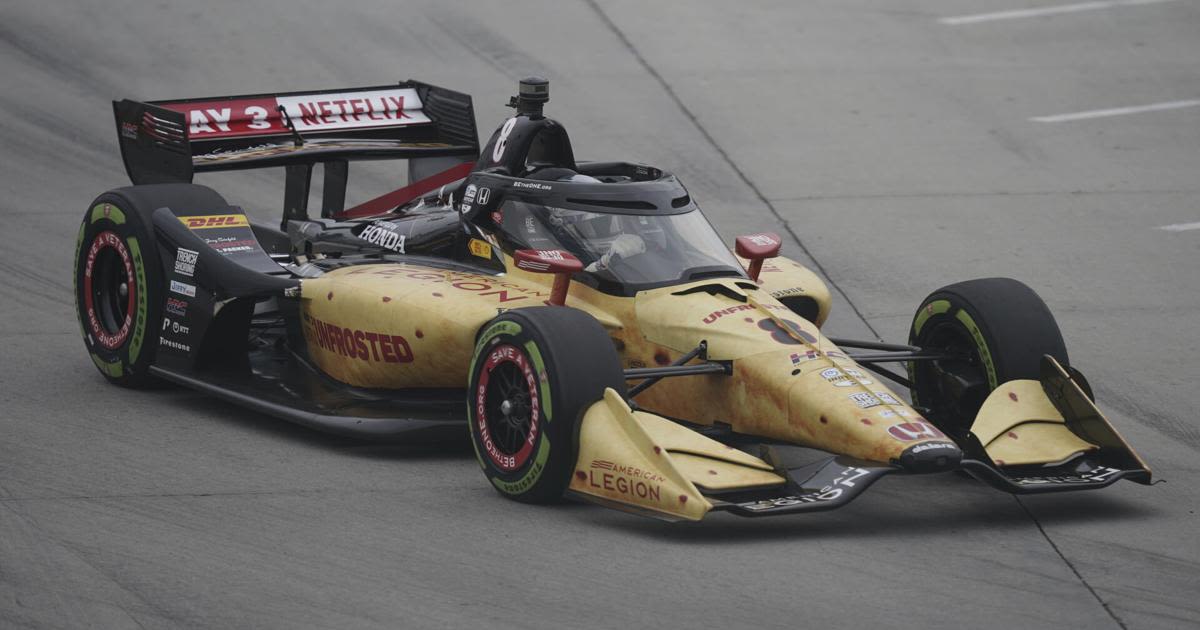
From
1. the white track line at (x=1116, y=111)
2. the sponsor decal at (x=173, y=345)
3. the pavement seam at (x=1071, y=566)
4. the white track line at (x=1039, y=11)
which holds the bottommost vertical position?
the sponsor decal at (x=173, y=345)

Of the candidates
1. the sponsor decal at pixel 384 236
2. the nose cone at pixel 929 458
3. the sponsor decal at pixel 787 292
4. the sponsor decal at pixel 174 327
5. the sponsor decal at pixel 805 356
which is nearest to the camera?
the nose cone at pixel 929 458

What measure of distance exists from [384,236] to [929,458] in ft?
12.7

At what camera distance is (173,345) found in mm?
10039

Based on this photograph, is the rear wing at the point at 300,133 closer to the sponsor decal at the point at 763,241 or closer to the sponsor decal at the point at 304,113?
the sponsor decal at the point at 304,113

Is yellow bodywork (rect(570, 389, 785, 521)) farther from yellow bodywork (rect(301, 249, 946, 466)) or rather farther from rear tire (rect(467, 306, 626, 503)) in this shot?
yellow bodywork (rect(301, 249, 946, 466))

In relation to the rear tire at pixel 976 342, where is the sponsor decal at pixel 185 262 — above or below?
below

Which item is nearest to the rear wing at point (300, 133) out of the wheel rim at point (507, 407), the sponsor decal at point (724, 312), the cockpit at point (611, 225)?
the cockpit at point (611, 225)

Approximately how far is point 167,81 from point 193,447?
882 centimetres

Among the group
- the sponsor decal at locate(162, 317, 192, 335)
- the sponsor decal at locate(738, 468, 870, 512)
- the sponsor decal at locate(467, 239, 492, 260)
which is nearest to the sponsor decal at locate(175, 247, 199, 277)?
the sponsor decal at locate(162, 317, 192, 335)

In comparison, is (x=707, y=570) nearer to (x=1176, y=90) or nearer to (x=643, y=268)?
(x=643, y=268)

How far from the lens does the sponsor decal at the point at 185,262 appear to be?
995 centimetres

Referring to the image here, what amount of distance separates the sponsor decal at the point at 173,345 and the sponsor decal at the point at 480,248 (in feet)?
5.49

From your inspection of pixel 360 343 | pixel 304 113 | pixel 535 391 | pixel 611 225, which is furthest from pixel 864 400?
pixel 304 113

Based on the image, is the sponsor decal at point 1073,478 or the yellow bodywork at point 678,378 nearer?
the yellow bodywork at point 678,378
